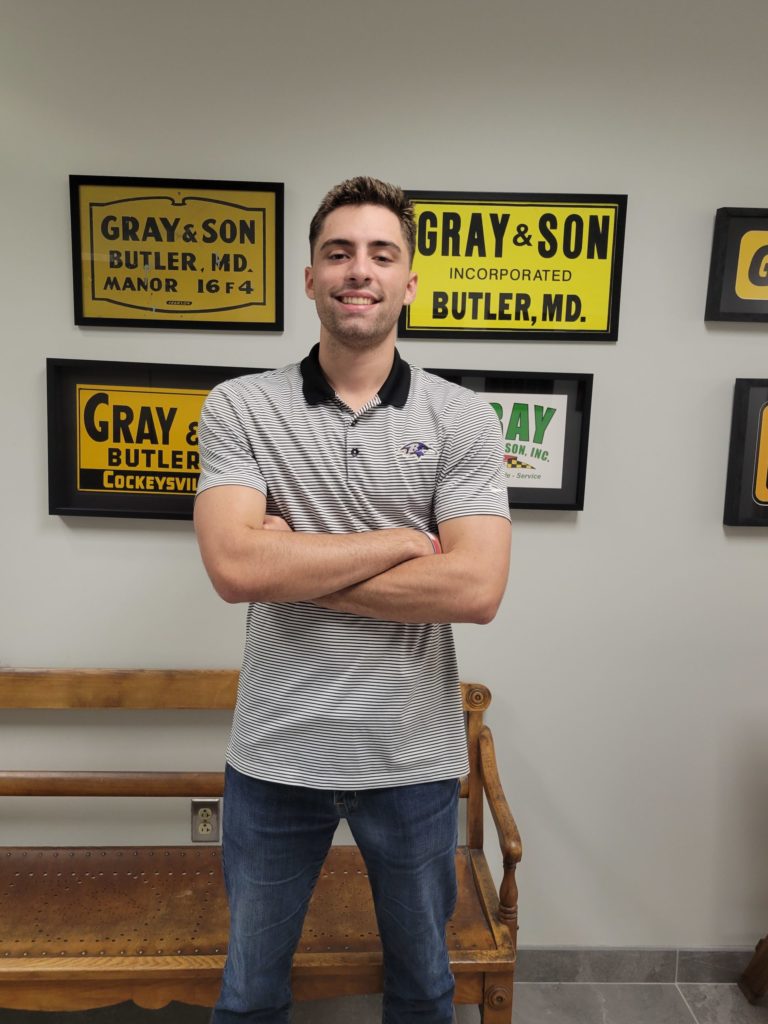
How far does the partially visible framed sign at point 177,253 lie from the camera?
72.9 inches

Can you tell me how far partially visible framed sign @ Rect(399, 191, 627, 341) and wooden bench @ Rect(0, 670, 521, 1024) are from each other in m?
1.00

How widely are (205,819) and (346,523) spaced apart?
1202 mm

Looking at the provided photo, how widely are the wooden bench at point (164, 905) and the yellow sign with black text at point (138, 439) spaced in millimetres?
523

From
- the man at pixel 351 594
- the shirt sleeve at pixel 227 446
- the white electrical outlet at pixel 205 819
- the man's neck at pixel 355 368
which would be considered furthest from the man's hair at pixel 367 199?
the white electrical outlet at pixel 205 819

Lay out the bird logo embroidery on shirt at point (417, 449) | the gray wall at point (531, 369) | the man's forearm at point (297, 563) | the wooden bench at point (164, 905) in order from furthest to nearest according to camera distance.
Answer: the gray wall at point (531, 369) → the wooden bench at point (164, 905) → the bird logo embroidery on shirt at point (417, 449) → the man's forearm at point (297, 563)

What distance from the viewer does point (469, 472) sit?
1323 millimetres

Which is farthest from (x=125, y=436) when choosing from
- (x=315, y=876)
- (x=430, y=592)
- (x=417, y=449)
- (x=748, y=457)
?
(x=748, y=457)

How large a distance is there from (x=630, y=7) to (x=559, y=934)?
2.55 m

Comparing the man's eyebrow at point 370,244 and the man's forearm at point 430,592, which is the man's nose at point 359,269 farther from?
the man's forearm at point 430,592

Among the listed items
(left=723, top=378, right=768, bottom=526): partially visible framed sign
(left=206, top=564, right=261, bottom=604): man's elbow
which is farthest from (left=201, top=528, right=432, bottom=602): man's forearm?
(left=723, top=378, right=768, bottom=526): partially visible framed sign

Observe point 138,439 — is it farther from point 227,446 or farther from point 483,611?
point 483,611

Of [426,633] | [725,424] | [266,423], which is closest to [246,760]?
[426,633]

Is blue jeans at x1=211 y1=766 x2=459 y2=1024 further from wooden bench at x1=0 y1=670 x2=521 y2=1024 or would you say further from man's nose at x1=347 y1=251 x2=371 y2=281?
man's nose at x1=347 y1=251 x2=371 y2=281

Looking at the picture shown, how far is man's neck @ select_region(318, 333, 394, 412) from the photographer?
1.35 m
